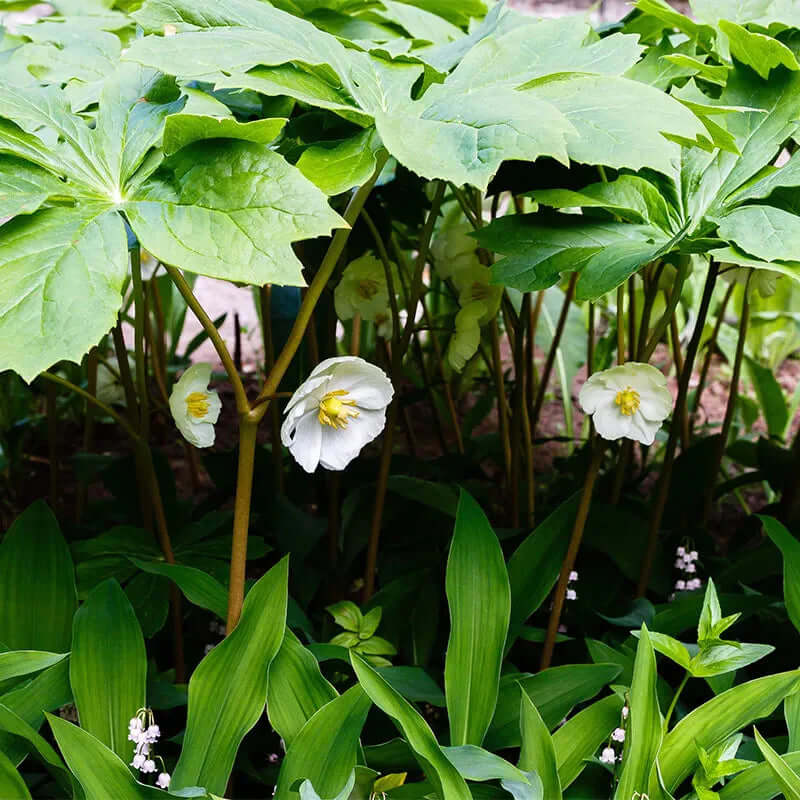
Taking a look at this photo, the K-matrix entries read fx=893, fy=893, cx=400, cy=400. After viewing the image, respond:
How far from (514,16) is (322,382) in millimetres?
553

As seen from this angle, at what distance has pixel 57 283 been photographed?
Result: 0.66 metres

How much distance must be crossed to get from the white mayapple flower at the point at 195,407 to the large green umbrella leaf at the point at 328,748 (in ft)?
0.93

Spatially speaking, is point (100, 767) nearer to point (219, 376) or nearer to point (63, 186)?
point (63, 186)

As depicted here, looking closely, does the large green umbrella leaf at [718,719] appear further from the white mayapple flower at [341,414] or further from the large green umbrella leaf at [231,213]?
the large green umbrella leaf at [231,213]

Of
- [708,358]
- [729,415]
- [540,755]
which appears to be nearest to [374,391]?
[540,755]

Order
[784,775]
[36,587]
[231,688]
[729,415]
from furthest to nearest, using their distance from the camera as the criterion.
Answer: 1. [729,415]
2. [36,587]
3. [231,688]
4. [784,775]

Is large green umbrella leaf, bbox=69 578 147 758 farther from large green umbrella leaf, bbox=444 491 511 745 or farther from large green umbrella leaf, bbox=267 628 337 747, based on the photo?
large green umbrella leaf, bbox=444 491 511 745

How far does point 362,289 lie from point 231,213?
1.52 feet

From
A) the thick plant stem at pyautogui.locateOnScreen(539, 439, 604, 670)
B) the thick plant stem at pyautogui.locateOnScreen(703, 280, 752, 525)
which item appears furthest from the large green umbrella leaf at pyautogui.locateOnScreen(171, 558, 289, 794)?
the thick plant stem at pyautogui.locateOnScreen(703, 280, 752, 525)

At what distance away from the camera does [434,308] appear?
87.4 inches

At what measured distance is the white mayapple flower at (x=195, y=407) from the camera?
89cm

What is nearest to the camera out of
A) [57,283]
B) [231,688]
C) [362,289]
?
[57,283]

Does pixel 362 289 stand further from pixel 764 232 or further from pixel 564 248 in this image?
pixel 764 232

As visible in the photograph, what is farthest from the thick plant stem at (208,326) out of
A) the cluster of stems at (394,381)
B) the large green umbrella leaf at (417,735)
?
the large green umbrella leaf at (417,735)
